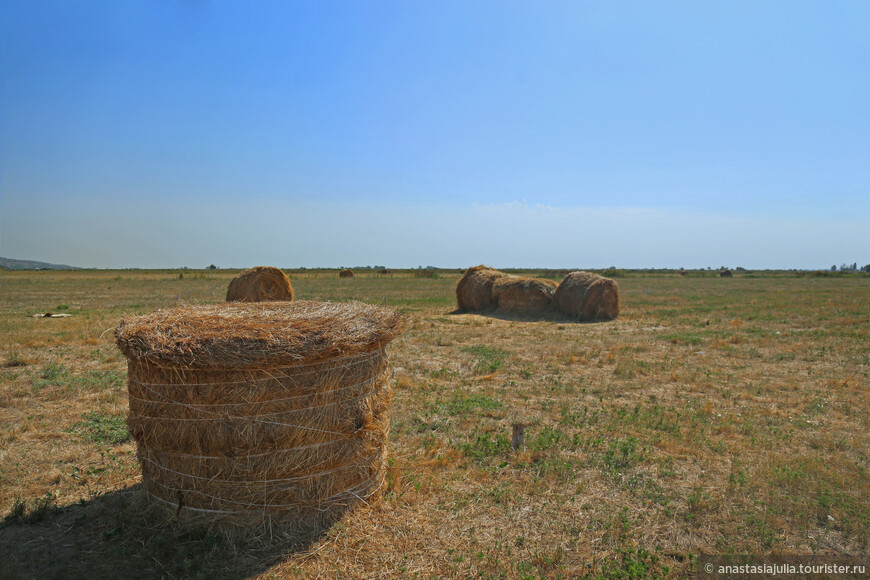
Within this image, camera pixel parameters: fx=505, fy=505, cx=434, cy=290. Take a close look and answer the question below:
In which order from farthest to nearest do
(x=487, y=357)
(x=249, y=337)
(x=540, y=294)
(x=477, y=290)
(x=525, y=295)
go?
(x=477, y=290) → (x=540, y=294) → (x=525, y=295) → (x=487, y=357) → (x=249, y=337)

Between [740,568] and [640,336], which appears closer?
[740,568]

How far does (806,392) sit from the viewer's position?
8.95 m

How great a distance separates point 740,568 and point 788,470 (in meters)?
2.21

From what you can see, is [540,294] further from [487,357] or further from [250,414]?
[250,414]

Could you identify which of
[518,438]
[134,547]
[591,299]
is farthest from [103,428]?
[591,299]

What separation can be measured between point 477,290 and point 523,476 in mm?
17124

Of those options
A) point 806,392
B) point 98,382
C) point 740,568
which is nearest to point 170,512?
point 740,568

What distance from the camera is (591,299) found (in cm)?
1994

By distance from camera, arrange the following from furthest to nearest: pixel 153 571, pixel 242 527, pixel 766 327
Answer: pixel 766 327, pixel 242 527, pixel 153 571

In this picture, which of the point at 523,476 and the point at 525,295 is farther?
the point at 525,295

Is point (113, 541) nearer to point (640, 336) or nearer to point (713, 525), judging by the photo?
point (713, 525)

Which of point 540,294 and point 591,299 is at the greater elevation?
point 540,294

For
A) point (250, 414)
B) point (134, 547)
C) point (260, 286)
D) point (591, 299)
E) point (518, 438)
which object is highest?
point (260, 286)

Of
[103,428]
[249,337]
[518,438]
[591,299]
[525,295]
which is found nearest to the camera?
[249,337]
